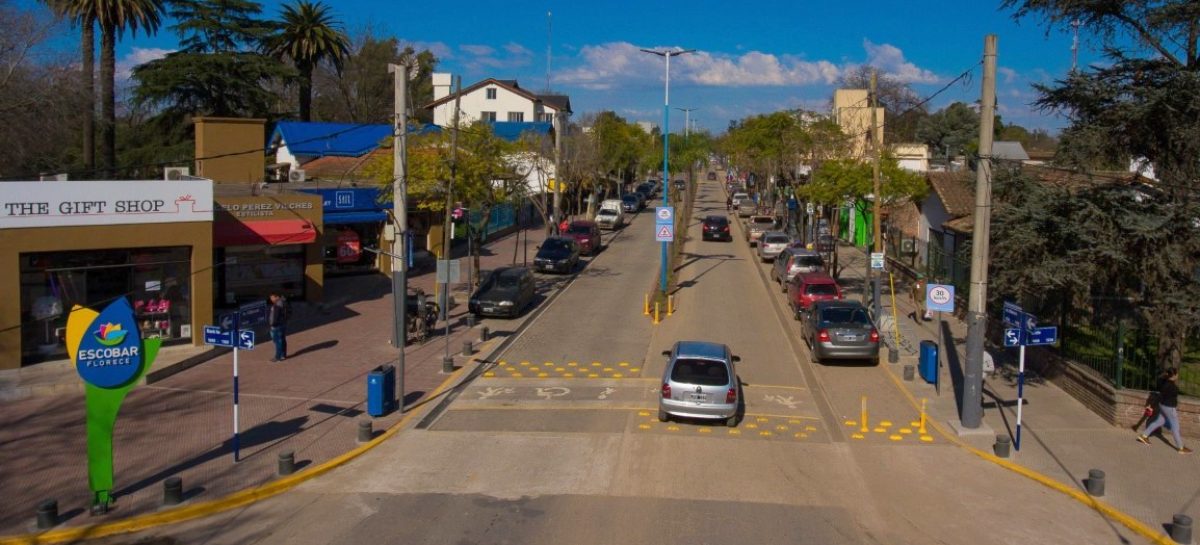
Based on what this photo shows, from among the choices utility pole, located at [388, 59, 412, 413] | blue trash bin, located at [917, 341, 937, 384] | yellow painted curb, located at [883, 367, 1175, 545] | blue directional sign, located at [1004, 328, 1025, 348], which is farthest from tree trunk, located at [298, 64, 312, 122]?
blue directional sign, located at [1004, 328, 1025, 348]

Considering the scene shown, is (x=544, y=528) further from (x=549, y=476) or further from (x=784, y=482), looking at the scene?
(x=784, y=482)

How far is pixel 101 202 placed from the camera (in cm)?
2175

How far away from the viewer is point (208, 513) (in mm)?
13398

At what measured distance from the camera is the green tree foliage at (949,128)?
87.8 m

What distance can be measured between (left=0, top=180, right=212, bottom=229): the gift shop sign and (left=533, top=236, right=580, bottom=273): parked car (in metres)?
18.0

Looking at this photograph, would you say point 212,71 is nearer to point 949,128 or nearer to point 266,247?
point 266,247

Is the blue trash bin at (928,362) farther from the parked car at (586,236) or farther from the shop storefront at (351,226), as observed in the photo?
the parked car at (586,236)

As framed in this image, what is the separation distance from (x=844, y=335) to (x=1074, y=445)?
7190 millimetres

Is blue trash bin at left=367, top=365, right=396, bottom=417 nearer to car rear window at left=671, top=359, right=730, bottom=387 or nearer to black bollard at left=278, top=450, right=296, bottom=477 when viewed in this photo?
black bollard at left=278, top=450, right=296, bottom=477

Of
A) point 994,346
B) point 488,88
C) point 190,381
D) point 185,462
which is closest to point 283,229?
point 190,381

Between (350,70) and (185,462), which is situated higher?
(350,70)

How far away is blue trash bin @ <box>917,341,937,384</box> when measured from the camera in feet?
71.1

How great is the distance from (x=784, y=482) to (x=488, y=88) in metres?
78.9

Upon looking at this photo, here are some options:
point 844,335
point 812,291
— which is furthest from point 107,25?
point 844,335
